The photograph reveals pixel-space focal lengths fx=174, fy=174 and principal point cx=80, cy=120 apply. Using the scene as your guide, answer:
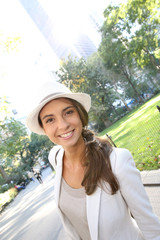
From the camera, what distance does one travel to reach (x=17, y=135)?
16.8 m

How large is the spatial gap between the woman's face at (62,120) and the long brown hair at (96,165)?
3.8 inches

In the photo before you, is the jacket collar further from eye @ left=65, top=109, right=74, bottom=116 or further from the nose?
eye @ left=65, top=109, right=74, bottom=116

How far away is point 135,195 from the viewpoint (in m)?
1.25

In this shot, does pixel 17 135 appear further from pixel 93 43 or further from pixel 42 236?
pixel 93 43

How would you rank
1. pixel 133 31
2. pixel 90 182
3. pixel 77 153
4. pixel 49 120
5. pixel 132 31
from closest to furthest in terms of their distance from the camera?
pixel 90 182
pixel 49 120
pixel 77 153
pixel 133 31
pixel 132 31

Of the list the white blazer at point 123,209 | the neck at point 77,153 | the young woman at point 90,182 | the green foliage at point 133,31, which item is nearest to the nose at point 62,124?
the young woman at point 90,182

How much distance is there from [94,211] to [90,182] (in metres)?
0.21

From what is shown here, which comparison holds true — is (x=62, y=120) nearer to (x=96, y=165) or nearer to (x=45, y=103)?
(x=45, y=103)

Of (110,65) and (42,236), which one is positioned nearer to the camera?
(42,236)

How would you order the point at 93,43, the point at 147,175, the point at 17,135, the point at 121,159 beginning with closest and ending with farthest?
1. the point at 121,159
2. the point at 147,175
3. the point at 17,135
4. the point at 93,43

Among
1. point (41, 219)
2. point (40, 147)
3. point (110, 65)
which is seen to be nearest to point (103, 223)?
Result: point (41, 219)

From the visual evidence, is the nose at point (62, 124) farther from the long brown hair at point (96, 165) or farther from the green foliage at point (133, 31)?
the green foliage at point (133, 31)

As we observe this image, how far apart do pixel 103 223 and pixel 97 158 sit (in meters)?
0.48

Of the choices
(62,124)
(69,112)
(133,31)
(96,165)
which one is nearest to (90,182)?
(96,165)
